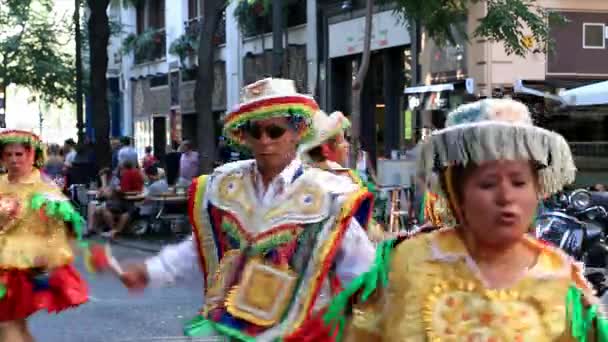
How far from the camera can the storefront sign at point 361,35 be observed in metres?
23.0

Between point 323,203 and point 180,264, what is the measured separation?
0.72m

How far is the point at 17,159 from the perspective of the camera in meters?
7.29

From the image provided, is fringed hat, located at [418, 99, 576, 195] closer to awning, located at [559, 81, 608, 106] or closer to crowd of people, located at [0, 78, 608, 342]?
crowd of people, located at [0, 78, 608, 342]

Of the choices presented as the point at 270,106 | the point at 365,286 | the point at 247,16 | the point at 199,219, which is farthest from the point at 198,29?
the point at 365,286

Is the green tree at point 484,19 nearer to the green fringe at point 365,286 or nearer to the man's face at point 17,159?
the man's face at point 17,159

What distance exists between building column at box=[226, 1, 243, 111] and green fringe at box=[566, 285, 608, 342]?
94.8ft

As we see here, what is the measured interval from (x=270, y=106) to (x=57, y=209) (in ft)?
9.74

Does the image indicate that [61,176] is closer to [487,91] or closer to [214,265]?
[487,91]

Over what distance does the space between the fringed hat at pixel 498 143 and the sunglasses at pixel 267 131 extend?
172 centimetres

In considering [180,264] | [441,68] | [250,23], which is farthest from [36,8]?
[180,264]

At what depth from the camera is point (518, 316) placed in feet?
9.74

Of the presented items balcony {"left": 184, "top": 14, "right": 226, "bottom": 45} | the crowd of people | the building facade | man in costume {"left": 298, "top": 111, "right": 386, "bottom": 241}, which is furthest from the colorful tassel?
balcony {"left": 184, "top": 14, "right": 226, "bottom": 45}

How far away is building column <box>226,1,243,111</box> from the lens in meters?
32.0

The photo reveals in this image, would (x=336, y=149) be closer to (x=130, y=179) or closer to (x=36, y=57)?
(x=130, y=179)
